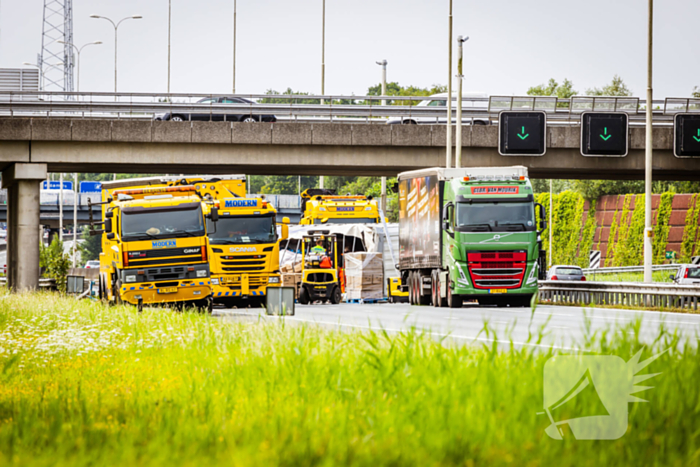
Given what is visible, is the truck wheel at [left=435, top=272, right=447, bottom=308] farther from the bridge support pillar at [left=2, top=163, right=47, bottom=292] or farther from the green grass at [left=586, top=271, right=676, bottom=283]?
the green grass at [left=586, top=271, right=676, bottom=283]

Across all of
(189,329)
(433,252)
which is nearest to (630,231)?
(433,252)

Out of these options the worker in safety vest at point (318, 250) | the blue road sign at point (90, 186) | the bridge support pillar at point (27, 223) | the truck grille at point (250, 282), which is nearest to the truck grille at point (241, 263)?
the truck grille at point (250, 282)

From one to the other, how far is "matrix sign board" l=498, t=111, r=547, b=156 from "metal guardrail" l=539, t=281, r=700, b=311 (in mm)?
6606

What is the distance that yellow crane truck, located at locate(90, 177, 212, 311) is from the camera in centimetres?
2338

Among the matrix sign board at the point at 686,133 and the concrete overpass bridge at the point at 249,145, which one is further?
the concrete overpass bridge at the point at 249,145

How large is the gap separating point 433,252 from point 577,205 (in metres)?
47.1

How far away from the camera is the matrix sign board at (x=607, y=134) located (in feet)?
123

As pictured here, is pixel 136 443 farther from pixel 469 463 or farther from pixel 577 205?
pixel 577 205

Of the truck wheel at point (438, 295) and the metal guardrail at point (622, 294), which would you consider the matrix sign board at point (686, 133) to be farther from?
the truck wheel at point (438, 295)

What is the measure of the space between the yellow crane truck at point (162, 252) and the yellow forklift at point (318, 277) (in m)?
10.4

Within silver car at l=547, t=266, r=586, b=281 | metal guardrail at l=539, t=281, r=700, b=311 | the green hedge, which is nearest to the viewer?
metal guardrail at l=539, t=281, r=700, b=311

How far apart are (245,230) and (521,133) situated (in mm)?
14398

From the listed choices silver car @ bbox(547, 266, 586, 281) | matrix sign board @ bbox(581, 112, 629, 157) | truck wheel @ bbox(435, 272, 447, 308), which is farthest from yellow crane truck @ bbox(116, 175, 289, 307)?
silver car @ bbox(547, 266, 586, 281)

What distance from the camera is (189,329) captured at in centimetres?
1407
